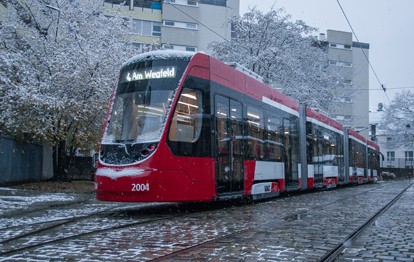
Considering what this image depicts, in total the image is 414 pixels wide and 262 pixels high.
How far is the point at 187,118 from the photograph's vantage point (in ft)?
34.8

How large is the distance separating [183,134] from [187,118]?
40cm

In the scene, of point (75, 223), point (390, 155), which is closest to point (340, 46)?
point (390, 155)

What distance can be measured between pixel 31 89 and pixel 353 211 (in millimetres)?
13168

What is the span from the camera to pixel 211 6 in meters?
42.6

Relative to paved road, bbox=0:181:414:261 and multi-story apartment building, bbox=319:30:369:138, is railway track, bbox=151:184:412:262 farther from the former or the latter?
multi-story apartment building, bbox=319:30:369:138

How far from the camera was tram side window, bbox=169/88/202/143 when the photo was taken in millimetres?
10281

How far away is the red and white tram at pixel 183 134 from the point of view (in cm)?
991

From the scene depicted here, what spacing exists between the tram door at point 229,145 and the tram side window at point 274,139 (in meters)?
2.34

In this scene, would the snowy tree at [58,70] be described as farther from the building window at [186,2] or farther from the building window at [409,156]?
the building window at [409,156]

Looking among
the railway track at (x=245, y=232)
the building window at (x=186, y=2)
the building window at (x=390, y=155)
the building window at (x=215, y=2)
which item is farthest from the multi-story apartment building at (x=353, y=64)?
the railway track at (x=245, y=232)

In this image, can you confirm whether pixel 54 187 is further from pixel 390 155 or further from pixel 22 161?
pixel 390 155

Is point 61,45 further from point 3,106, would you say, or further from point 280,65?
point 280,65

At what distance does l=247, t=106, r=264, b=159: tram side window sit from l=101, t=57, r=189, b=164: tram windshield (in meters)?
3.41

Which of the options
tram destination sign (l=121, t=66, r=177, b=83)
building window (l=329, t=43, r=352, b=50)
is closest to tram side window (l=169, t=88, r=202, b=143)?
tram destination sign (l=121, t=66, r=177, b=83)
